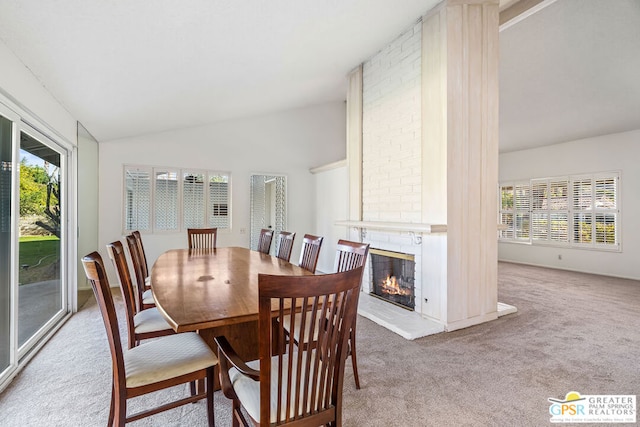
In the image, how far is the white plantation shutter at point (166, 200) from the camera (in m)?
5.18

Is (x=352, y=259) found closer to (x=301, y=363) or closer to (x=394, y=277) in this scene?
(x=301, y=363)

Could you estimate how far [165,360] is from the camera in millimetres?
1521

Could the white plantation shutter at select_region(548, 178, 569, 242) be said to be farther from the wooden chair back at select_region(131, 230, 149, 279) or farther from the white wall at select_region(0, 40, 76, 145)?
the white wall at select_region(0, 40, 76, 145)

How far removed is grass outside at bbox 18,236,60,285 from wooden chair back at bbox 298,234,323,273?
2332 mm

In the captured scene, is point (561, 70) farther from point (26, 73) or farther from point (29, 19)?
point (26, 73)

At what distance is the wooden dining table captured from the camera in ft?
4.47

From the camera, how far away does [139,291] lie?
8.05 ft

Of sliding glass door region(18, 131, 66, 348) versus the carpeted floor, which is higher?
sliding glass door region(18, 131, 66, 348)

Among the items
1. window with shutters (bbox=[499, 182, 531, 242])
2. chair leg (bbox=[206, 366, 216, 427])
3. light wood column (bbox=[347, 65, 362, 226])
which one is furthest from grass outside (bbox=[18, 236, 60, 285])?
window with shutters (bbox=[499, 182, 531, 242])

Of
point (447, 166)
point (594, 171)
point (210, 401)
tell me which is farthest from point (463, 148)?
point (594, 171)

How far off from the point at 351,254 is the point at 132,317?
56.6 inches

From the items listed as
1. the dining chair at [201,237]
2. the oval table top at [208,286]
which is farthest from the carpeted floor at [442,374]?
the dining chair at [201,237]

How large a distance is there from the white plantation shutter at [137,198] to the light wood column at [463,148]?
14.6ft

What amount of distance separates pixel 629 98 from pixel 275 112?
19.3ft
